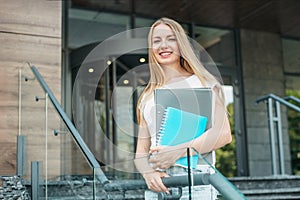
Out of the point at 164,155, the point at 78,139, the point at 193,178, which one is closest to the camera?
the point at 164,155

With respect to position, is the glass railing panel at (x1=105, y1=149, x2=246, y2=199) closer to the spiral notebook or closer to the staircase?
the spiral notebook

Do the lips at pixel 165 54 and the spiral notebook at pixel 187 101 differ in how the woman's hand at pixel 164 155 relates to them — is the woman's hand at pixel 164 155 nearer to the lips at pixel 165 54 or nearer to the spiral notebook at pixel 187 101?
the spiral notebook at pixel 187 101

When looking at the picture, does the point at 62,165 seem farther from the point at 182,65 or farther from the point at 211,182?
the point at 211,182

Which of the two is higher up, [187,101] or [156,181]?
[187,101]

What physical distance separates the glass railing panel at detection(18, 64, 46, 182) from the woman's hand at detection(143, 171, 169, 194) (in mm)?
2368

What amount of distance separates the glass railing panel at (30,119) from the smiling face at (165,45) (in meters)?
2.24

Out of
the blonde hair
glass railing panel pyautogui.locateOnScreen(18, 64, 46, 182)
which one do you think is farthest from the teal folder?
glass railing panel pyautogui.locateOnScreen(18, 64, 46, 182)

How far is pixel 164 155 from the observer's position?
1.50 m

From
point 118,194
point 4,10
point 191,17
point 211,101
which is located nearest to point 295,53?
point 191,17

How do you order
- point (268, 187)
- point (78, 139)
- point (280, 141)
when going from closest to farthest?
point (78, 139) → point (268, 187) → point (280, 141)

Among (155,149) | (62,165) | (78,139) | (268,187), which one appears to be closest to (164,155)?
(155,149)

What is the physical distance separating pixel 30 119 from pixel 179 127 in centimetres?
268

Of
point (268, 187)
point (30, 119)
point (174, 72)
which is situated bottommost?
point (268, 187)

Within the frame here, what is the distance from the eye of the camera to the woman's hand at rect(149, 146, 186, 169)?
4.96 ft
